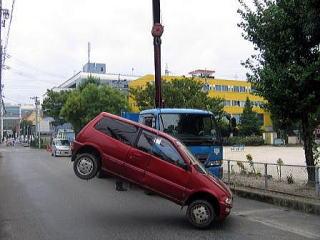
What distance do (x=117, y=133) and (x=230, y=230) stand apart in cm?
293

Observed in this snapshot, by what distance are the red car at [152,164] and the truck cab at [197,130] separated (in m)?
3.74

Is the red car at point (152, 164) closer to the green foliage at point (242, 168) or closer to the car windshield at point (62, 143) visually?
the green foliage at point (242, 168)

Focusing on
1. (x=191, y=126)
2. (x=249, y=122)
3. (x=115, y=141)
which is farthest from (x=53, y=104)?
(x=115, y=141)

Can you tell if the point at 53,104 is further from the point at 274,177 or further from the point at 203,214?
the point at 203,214

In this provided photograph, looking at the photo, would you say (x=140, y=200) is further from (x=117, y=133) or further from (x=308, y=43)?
(x=308, y=43)

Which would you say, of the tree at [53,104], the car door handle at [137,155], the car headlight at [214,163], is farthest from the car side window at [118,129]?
the tree at [53,104]

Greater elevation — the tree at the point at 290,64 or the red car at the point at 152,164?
the tree at the point at 290,64

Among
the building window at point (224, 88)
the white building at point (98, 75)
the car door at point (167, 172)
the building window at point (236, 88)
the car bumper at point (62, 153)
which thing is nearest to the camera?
the car door at point (167, 172)

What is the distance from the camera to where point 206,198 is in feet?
32.5

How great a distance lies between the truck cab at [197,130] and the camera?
14.2 m

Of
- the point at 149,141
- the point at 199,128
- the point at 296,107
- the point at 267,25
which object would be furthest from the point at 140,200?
the point at 267,25

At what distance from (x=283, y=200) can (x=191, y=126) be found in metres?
3.33

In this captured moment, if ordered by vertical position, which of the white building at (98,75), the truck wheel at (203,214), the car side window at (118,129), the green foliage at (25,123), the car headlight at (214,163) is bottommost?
the truck wheel at (203,214)

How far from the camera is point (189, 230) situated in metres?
9.56
